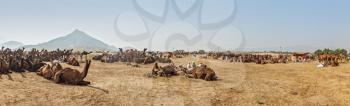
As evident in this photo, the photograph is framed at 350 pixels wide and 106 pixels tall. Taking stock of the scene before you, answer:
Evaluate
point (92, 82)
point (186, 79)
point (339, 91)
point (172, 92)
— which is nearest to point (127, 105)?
point (172, 92)

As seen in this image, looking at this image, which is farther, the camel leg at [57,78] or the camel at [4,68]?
the camel at [4,68]

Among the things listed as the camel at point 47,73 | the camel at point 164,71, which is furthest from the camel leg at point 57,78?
the camel at point 164,71

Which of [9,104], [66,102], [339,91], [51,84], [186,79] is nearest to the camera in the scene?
[9,104]

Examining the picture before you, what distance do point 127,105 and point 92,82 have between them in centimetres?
646

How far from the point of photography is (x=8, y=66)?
87.7 feet

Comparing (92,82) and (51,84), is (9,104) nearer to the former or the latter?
(51,84)

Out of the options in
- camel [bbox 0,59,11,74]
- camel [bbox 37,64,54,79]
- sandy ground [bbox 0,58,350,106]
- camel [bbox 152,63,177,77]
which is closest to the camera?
sandy ground [bbox 0,58,350,106]

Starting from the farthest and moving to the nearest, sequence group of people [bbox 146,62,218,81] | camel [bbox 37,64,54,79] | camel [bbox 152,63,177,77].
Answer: camel [bbox 152,63,177,77], group of people [bbox 146,62,218,81], camel [bbox 37,64,54,79]

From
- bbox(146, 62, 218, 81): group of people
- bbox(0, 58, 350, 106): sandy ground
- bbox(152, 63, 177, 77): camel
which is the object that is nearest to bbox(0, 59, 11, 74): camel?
bbox(0, 58, 350, 106): sandy ground

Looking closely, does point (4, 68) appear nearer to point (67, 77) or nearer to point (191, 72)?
point (67, 77)

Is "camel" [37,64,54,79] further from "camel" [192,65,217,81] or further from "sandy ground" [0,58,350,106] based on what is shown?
"camel" [192,65,217,81]

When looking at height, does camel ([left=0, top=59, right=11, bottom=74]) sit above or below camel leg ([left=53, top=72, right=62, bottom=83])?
above

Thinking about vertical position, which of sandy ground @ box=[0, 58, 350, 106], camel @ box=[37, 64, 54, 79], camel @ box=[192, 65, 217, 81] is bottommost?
sandy ground @ box=[0, 58, 350, 106]

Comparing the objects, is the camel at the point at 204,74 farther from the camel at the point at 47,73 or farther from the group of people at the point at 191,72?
the camel at the point at 47,73
